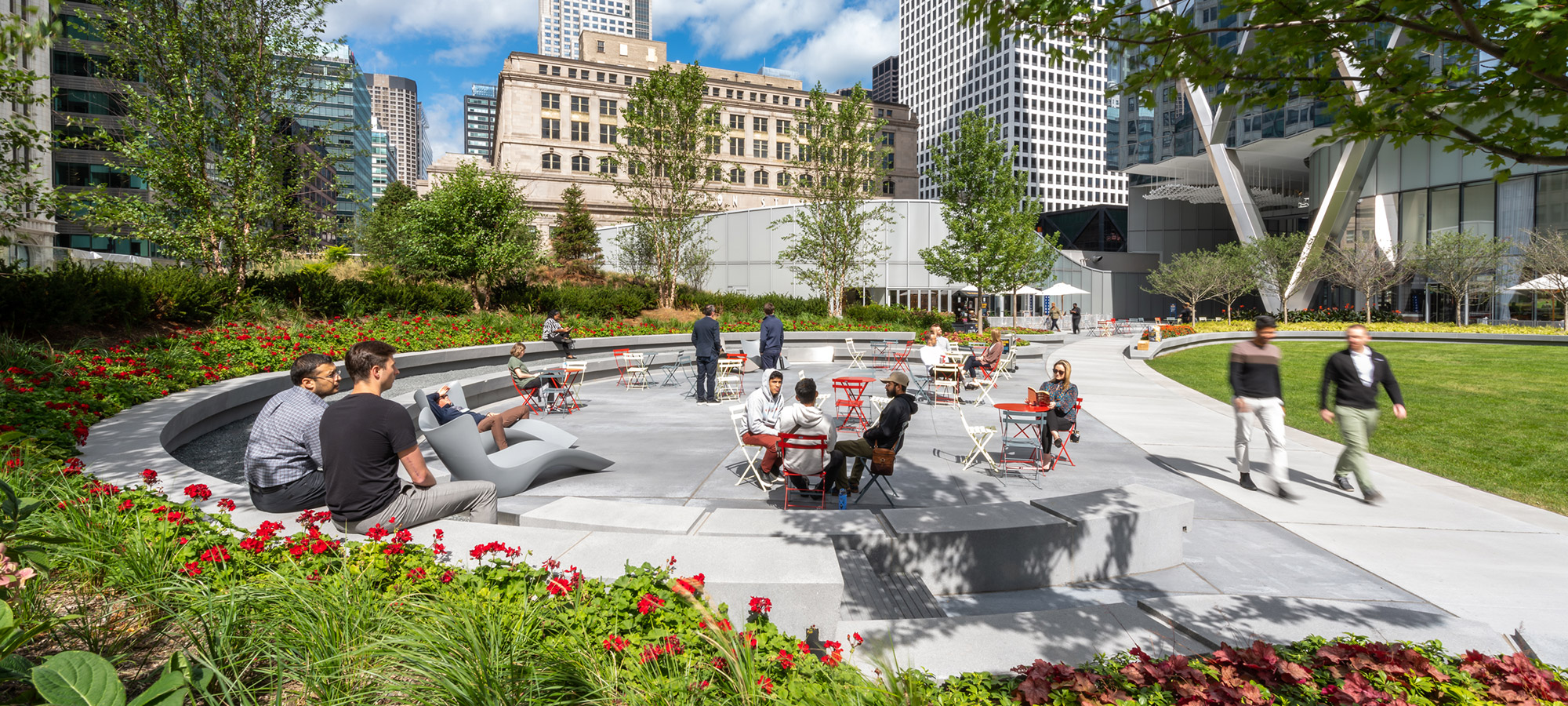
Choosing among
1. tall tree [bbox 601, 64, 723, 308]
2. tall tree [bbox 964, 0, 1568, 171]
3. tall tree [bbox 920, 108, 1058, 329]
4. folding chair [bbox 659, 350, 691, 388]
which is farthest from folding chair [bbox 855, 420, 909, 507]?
tall tree [bbox 601, 64, 723, 308]

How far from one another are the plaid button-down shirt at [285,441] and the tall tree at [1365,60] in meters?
5.18

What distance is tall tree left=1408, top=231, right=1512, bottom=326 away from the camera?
1340 inches

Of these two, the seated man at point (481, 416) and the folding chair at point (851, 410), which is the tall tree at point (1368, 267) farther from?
the seated man at point (481, 416)

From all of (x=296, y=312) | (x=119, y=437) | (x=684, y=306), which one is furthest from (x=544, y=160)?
(x=119, y=437)

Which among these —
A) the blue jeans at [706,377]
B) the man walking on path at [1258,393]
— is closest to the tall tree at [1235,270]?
the blue jeans at [706,377]

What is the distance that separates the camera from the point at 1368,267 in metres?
37.9

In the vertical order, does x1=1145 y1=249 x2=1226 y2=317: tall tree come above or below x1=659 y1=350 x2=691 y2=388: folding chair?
above

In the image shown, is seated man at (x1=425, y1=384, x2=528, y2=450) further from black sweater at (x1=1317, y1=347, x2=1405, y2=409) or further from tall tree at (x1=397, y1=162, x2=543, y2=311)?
tall tree at (x1=397, y1=162, x2=543, y2=311)

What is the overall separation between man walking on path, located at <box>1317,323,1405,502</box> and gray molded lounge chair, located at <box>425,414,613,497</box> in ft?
26.1

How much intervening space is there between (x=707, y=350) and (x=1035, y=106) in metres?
154

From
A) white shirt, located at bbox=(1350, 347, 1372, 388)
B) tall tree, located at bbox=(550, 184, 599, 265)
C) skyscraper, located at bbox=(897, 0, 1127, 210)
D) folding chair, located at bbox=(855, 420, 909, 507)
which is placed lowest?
folding chair, located at bbox=(855, 420, 909, 507)

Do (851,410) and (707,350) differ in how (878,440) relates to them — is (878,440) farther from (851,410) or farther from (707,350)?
(707,350)

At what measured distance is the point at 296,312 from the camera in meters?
14.6

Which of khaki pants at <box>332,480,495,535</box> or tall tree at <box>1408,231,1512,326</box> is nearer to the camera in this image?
khaki pants at <box>332,480,495,535</box>
